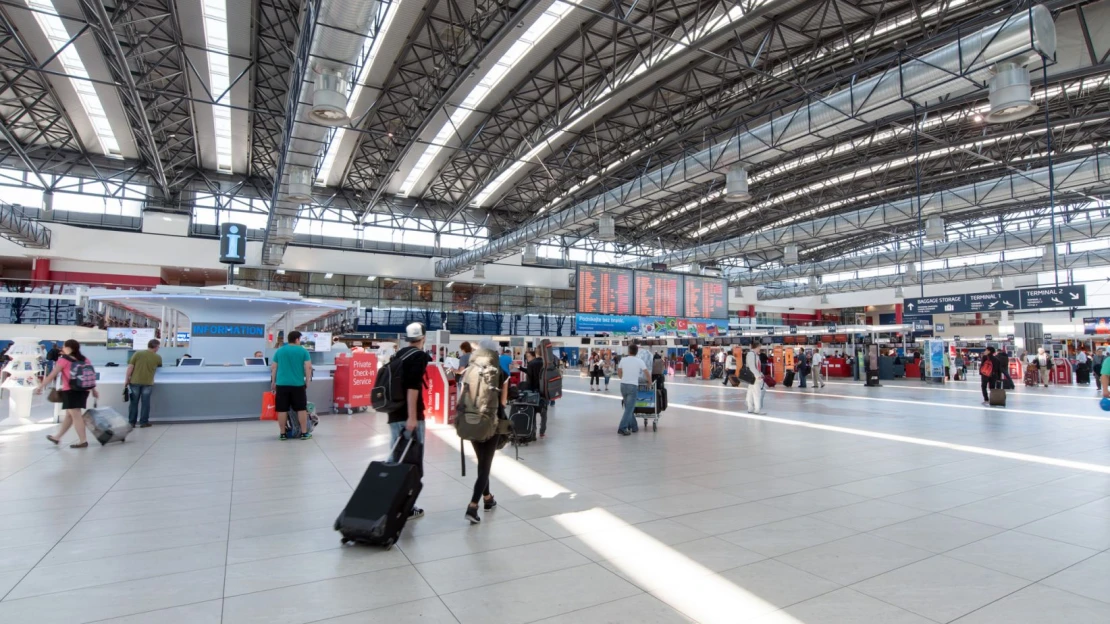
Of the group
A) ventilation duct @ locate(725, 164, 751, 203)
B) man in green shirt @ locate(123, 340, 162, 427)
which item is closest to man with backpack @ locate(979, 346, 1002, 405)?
ventilation duct @ locate(725, 164, 751, 203)

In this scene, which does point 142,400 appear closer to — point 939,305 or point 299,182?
point 299,182

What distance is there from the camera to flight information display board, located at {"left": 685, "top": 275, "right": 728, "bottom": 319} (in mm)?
20891

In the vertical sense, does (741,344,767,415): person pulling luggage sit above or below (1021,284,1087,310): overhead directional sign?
below

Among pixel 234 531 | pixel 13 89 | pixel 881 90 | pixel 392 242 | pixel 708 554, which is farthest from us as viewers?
pixel 392 242

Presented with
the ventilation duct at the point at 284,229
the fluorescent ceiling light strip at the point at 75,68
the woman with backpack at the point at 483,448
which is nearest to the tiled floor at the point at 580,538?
the woman with backpack at the point at 483,448

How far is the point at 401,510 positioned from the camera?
3803 millimetres

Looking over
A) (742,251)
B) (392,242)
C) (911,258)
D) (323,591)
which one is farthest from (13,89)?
(911,258)

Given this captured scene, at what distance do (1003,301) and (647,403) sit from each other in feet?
70.4

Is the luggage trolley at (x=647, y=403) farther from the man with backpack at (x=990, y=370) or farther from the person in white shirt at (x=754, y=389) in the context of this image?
the man with backpack at (x=990, y=370)

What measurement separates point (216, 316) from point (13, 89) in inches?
453

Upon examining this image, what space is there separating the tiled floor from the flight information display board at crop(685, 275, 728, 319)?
13250mm

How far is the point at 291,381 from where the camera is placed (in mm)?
8008

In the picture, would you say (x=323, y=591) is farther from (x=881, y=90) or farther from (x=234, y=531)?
(x=881, y=90)

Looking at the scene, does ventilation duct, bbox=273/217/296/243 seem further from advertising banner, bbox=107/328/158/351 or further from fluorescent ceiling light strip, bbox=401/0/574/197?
fluorescent ceiling light strip, bbox=401/0/574/197
